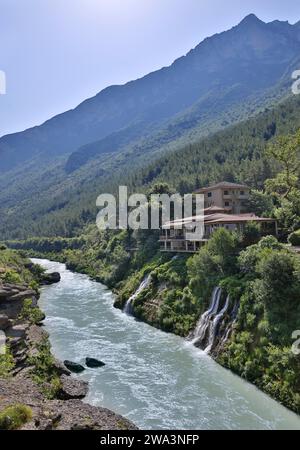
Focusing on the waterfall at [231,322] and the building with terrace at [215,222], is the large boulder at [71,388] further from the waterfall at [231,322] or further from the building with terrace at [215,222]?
the building with terrace at [215,222]

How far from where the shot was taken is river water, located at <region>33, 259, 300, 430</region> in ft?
87.2

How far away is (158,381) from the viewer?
1310 inches

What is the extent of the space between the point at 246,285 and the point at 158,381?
13.1 m

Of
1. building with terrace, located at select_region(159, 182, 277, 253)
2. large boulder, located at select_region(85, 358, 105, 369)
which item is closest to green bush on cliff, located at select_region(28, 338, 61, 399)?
large boulder, located at select_region(85, 358, 105, 369)

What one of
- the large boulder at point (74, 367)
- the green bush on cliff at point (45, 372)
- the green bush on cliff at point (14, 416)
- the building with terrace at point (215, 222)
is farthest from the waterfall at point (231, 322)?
the green bush on cliff at point (14, 416)

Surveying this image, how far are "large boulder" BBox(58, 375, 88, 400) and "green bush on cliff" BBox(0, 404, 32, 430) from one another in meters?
6.67

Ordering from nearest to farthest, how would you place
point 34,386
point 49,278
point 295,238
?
point 34,386
point 295,238
point 49,278

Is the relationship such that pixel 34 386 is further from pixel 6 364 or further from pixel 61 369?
pixel 61 369

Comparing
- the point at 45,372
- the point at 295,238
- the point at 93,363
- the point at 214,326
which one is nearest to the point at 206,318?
the point at 214,326

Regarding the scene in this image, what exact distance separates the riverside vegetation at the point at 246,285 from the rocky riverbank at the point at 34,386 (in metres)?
12.0

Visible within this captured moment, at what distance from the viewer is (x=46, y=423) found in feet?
73.8
